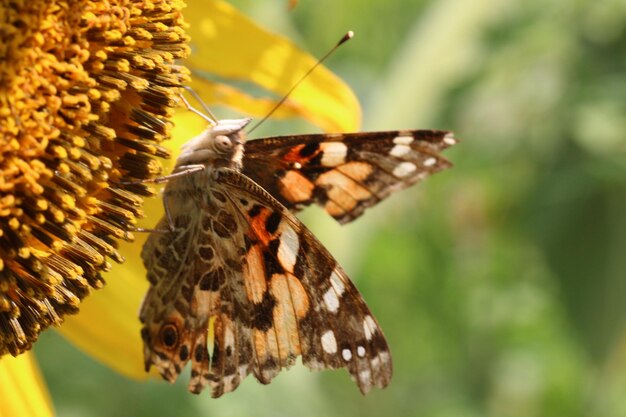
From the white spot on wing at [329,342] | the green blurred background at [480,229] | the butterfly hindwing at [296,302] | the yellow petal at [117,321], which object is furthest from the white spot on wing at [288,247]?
the green blurred background at [480,229]

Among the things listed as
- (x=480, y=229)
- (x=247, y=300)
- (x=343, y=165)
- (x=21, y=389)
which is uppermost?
(x=480, y=229)

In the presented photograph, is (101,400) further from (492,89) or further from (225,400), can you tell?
(492,89)

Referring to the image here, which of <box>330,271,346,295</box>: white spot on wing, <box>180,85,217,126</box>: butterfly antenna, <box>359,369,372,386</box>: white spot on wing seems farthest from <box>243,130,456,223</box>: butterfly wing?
<box>359,369,372,386</box>: white spot on wing

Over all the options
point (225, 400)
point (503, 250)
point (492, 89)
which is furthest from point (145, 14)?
point (503, 250)

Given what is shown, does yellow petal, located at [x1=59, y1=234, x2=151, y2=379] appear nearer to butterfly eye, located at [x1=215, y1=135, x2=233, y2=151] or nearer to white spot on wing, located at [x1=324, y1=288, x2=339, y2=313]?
butterfly eye, located at [x1=215, y1=135, x2=233, y2=151]

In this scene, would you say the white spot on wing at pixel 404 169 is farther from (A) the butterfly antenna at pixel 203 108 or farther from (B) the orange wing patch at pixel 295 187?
(A) the butterfly antenna at pixel 203 108

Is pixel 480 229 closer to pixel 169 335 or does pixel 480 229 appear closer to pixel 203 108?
pixel 203 108

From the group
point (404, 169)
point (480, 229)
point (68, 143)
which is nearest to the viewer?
point (68, 143)

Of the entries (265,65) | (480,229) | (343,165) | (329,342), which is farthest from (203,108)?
(480,229)

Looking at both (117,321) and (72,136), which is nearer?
Result: (72,136)
